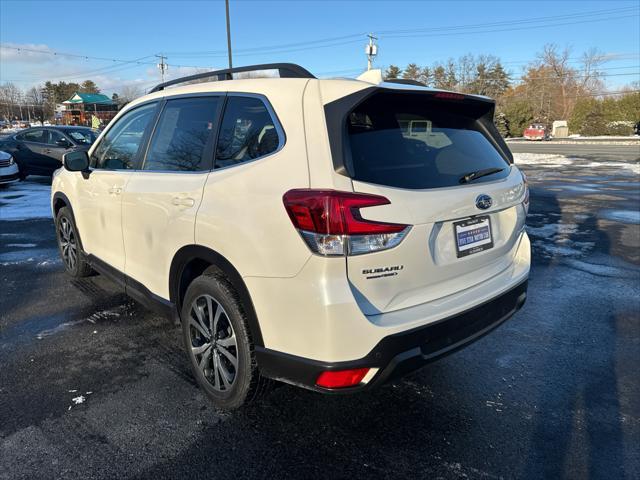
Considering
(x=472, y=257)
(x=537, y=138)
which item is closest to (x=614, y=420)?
(x=472, y=257)

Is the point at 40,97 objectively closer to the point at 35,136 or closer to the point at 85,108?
the point at 85,108

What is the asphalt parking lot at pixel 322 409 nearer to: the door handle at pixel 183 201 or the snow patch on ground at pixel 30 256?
the door handle at pixel 183 201

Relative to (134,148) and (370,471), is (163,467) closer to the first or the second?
(370,471)

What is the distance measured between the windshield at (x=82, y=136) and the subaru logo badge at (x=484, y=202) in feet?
43.6

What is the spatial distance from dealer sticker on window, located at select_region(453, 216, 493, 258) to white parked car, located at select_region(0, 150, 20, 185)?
12979mm

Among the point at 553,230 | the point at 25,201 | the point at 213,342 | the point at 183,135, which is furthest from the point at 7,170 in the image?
the point at 553,230

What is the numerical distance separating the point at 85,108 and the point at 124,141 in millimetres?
80890

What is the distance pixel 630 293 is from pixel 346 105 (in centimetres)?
415

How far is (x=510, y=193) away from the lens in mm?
2941

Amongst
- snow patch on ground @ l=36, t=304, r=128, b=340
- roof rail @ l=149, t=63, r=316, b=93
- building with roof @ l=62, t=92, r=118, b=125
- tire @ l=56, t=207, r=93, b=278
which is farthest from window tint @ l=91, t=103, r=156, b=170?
building with roof @ l=62, t=92, r=118, b=125

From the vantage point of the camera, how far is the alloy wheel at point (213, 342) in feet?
8.96

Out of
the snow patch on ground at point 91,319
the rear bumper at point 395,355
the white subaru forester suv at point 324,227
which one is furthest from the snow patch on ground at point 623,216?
the snow patch on ground at point 91,319

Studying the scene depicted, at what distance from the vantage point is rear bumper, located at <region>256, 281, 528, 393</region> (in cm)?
222

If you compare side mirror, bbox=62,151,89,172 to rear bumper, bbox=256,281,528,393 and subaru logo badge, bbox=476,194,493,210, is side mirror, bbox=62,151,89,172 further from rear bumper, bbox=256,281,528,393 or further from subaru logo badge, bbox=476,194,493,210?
subaru logo badge, bbox=476,194,493,210
